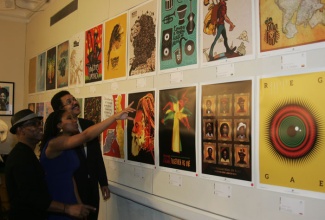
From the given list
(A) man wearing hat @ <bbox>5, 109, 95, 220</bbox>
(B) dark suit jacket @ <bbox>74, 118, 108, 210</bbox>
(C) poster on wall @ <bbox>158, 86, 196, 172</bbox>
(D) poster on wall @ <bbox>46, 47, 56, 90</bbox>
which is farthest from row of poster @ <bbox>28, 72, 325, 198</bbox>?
(D) poster on wall @ <bbox>46, 47, 56, 90</bbox>

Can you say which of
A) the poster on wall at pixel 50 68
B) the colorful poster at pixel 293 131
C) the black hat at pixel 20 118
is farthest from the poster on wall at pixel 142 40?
the poster on wall at pixel 50 68

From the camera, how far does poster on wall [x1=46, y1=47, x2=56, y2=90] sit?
4.01 meters

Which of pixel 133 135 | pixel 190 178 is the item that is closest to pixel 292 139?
pixel 190 178

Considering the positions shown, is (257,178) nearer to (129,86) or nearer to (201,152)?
(201,152)

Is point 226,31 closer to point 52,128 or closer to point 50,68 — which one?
point 52,128

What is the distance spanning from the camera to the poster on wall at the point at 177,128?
6.53ft

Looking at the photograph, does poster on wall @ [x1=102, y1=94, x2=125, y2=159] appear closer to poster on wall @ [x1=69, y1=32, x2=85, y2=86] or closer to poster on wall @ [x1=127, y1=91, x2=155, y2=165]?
poster on wall @ [x1=127, y1=91, x2=155, y2=165]

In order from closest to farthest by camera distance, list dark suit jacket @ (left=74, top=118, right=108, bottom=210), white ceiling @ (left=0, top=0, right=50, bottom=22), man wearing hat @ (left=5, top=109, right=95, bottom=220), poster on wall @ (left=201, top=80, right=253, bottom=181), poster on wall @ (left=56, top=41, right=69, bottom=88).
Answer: poster on wall @ (left=201, top=80, right=253, bottom=181) < man wearing hat @ (left=5, top=109, right=95, bottom=220) < dark suit jacket @ (left=74, top=118, right=108, bottom=210) < poster on wall @ (left=56, top=41, right=69, bottom=88) < white ceiling @ (left=0, top=0, right=50, bottom=22)

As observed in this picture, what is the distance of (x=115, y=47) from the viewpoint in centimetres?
277

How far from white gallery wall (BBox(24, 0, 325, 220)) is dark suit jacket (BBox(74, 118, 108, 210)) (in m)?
0.24

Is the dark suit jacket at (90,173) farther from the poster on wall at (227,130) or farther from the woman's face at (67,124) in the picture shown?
the poster on wall at (227,130)

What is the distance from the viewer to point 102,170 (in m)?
2.55

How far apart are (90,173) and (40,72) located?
2.62 metres

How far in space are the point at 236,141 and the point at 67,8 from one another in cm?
293
